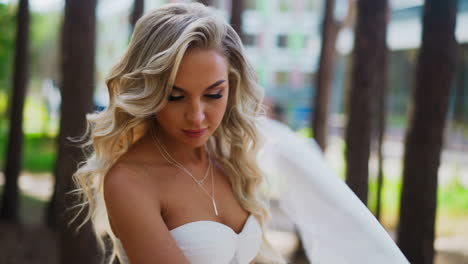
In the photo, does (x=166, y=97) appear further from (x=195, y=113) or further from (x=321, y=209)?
(x=321, y=209)

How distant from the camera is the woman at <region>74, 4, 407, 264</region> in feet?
6.27

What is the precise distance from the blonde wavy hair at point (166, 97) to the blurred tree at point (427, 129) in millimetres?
2478

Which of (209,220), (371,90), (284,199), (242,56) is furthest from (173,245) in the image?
(371,90)

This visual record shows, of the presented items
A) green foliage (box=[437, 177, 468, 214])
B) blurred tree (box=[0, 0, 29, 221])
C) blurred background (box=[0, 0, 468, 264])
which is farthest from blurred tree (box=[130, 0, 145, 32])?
green foliage (box=[437, 177, 468, 214])

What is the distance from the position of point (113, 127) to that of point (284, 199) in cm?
141

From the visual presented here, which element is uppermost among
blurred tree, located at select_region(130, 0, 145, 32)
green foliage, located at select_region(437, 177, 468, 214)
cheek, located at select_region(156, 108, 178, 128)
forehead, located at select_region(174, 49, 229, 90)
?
blurred tree, located at select_region(130, 0, 145, 32)

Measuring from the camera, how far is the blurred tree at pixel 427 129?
14.7 feet

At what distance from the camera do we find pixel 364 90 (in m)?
4.75

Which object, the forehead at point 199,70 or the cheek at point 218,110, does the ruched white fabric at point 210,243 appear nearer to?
the cheek at point 218,110

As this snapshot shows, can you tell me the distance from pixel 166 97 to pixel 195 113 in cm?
13

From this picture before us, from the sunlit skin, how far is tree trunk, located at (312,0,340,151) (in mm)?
7019

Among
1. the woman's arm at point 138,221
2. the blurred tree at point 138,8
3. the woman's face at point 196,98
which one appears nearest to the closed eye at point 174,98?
the woman's face at point 196,98

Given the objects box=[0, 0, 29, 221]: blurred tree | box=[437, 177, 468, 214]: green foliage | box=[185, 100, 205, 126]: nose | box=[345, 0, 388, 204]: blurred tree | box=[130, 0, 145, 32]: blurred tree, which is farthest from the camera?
box=[437, 177, 468, 214]: green foliage

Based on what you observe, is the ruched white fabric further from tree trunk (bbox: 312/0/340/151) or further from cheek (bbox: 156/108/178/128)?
tree trunk (bbox: 312/0/340/151)
